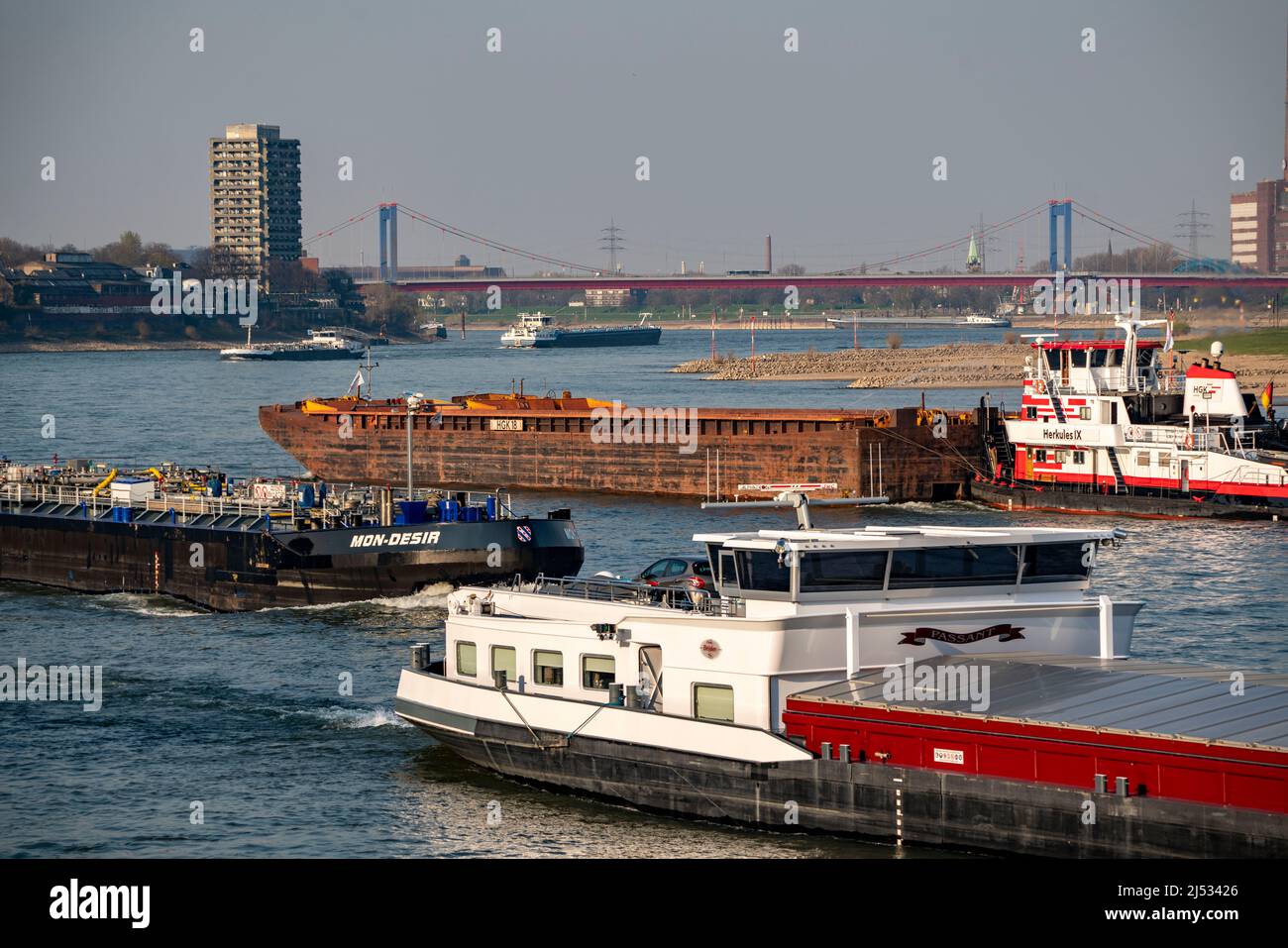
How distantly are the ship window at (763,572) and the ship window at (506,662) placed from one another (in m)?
4.55

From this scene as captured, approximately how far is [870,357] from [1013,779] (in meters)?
133

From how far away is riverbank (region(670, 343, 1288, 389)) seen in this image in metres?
112

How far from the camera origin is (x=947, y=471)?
60.2 metres

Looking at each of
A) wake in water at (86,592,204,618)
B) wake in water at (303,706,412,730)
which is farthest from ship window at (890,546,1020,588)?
wake in water at (86,592,204,618)

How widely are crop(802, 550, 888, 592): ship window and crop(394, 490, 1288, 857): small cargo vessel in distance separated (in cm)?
3

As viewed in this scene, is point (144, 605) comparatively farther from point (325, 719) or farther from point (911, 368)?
point (911, 368)

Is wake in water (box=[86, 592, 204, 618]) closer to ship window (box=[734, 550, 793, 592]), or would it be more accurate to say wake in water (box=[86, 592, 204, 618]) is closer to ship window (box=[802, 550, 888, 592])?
ship window (box=[734, 550, 793, 592])

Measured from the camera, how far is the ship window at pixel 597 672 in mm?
24031

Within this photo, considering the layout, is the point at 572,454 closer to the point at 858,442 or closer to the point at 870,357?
the point at 858,442

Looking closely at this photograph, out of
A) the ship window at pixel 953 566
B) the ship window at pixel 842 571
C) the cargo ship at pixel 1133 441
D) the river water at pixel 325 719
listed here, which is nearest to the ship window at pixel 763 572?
the ship window at pixel 842 571

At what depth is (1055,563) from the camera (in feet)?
75.9

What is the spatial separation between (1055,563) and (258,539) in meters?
22.7

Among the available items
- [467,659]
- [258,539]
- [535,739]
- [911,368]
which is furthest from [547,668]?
[911,368]
